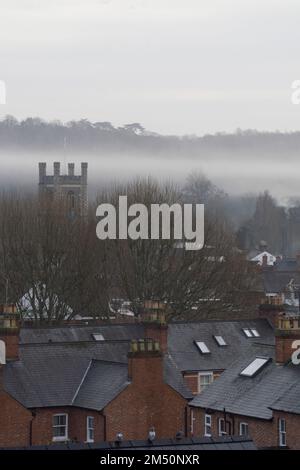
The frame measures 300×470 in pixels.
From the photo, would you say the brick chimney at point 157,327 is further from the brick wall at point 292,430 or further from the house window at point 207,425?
the brick wall at point 292,430

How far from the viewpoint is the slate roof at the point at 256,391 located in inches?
1329

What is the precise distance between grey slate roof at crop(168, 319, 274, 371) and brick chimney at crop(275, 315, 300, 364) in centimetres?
597

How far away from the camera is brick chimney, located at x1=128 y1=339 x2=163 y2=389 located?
36.6 metres

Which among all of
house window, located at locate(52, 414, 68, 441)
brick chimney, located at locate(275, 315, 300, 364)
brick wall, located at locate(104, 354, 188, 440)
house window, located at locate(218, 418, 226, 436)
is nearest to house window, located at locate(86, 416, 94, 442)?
house window, located at locate(52, 414, 68, 441)

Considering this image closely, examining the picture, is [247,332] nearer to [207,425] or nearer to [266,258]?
[207,425]

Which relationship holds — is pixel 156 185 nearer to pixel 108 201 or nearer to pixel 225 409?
pixel 108 201

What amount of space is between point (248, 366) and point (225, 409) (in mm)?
2415

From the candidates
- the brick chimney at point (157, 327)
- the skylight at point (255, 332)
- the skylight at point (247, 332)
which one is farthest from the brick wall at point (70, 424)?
the skylight at point (255, 332)

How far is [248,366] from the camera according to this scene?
3716cm

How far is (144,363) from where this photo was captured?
36.7 metres

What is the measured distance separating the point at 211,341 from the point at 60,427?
31.3ft

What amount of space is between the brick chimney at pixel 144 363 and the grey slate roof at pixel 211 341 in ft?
20.5

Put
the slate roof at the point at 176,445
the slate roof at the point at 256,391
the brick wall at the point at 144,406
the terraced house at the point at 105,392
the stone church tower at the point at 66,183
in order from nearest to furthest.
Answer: the slate roof at the point at 176,445 → the slate roof at the point at 256,391 → the terraced house at the point at 105,392 → the brick wall at the point at 144,406 → the stone church tower at the point at 66,183
